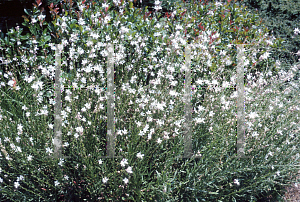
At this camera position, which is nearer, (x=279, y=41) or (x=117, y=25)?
(x=117, y=25)

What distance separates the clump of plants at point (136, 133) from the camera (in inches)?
85.0

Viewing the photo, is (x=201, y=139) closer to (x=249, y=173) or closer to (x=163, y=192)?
(x=249, y=173)

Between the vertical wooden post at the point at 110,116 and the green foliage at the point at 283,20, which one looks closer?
the vertical wooden post at the point at 110,116

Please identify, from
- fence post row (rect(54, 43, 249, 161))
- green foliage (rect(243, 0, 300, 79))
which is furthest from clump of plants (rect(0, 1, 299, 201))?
green foliage (rect(243, 0, 300, 79))

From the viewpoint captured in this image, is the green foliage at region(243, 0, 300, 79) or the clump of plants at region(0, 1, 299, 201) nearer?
the clump of plants at region(0, 1, 299, 201)

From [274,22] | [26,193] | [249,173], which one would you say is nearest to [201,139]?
[249,173]

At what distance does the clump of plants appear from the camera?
2.16 metres

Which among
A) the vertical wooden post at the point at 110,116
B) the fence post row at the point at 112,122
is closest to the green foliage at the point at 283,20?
the fence post row at the point at 112,122

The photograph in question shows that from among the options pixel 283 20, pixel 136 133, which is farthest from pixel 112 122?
pixel 283 20

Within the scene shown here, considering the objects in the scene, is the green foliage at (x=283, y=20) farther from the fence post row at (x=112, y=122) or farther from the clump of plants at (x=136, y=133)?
the fence post row at (x=112, y=122)

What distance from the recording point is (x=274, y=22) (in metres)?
5.49

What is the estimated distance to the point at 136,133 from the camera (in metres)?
2.23

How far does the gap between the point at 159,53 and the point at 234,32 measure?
1.46m

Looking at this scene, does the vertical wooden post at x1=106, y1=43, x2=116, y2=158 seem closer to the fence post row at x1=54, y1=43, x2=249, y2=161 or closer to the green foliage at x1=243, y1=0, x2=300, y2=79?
the fence post row at x1=54, y1=43, x2=249, y2=161
